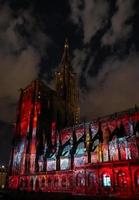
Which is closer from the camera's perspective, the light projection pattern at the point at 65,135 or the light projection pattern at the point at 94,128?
the light projection pattern at the point at 94,128

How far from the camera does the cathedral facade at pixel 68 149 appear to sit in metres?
39.9

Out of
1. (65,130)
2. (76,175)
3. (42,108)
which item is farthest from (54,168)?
(42,108)

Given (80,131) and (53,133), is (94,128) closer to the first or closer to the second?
(80,131)

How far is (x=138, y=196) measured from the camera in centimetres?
3434

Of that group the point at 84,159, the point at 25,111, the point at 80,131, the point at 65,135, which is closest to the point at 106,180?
the point at 84,159

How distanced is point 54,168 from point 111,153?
16976mm

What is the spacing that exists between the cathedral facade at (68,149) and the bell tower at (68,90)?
0.43 meters

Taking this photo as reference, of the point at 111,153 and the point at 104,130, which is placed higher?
the point at 104,130

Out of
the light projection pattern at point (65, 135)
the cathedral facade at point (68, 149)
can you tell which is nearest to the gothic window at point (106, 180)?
the cathedral facade at point (68, 149)

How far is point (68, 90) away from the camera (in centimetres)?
8425

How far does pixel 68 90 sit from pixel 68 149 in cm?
3325

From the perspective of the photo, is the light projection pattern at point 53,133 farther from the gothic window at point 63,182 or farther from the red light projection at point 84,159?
the gothic window at point 63,182

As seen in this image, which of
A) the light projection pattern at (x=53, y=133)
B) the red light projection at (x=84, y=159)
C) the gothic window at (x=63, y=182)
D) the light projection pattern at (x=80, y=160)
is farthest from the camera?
the light projection pattern at (x=53, y=133)

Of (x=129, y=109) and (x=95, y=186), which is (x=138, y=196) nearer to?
(x=95, y=186)
